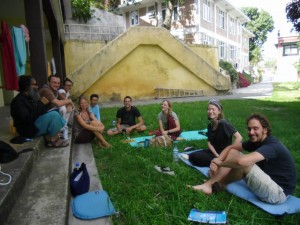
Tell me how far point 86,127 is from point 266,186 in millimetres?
3952

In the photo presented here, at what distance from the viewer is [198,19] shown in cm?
2441

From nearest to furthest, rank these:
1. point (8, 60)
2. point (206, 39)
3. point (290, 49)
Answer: point (8, 60)
point (206, 39)
point (290, 49)

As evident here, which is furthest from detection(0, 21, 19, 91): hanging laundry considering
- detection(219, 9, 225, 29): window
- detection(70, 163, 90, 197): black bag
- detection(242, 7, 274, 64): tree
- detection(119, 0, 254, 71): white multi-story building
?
detection(242, 7, 274, 64): tree

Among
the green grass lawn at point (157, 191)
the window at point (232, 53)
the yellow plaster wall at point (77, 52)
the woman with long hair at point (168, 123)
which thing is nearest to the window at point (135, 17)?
the window at point (232, 53)

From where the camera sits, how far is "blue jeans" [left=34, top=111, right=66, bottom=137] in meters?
4.85

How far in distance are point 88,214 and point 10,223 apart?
33.3 inches

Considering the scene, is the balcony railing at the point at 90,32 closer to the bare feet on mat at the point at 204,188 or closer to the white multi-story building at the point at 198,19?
the white multi-story building at the point at 198,19

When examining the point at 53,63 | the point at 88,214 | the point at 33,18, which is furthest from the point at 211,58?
the point at 88,214

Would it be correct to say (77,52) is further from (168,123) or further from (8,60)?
(168,123)

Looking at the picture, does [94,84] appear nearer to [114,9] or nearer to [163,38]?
[163,38]

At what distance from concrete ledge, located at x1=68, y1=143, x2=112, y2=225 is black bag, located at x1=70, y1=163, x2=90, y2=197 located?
0.12 m

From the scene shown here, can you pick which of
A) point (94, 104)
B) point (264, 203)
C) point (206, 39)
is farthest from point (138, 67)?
point (264, 203)

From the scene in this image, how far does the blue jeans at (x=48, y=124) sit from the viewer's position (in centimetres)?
485

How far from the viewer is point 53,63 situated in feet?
37.5
